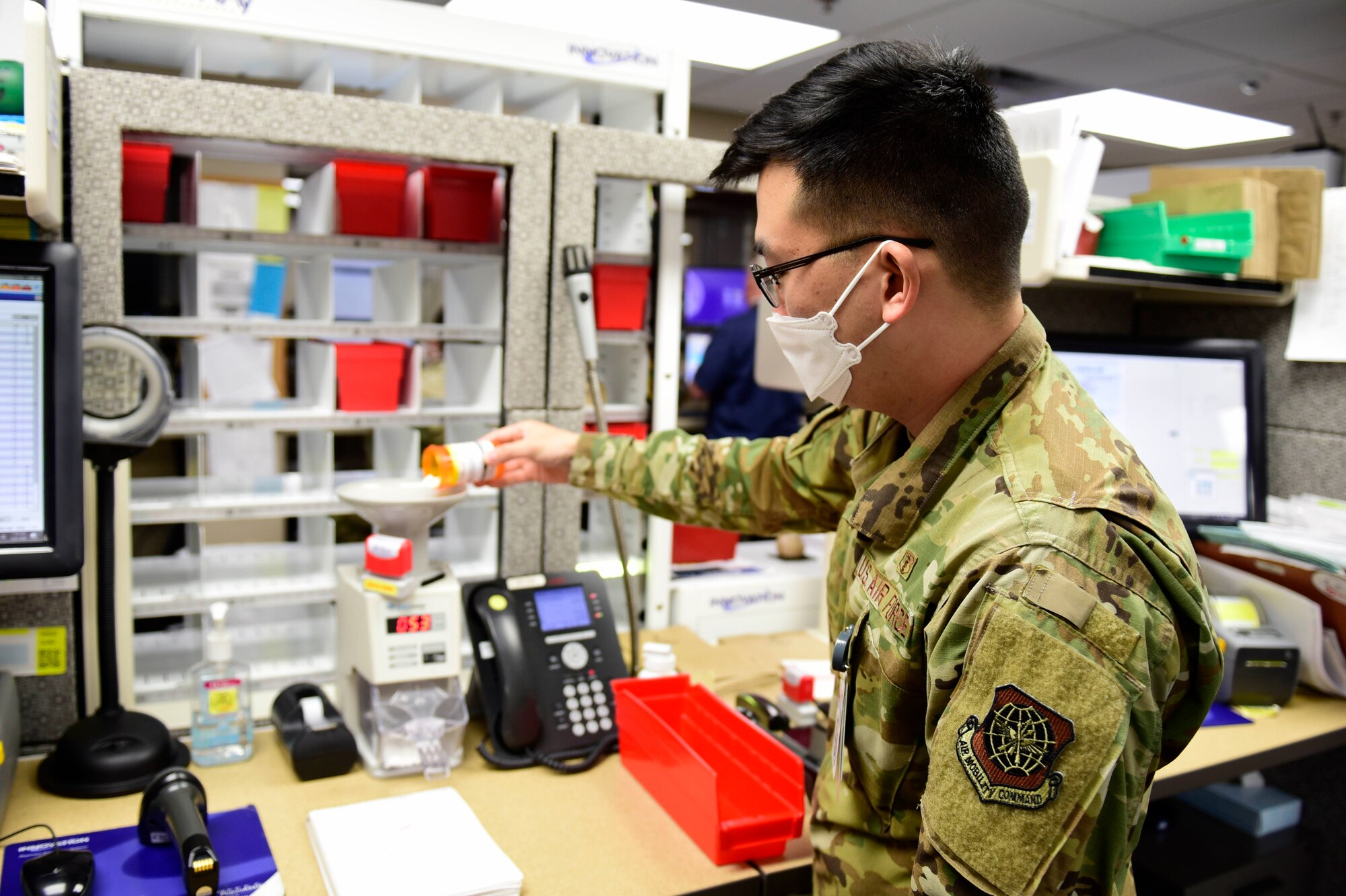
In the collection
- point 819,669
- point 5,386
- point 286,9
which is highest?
point 286,9

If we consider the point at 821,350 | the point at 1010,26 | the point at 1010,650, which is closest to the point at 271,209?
the point at 821,350

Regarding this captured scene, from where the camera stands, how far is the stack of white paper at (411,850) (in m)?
1.10

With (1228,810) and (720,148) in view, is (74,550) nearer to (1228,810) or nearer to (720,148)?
(720,148)

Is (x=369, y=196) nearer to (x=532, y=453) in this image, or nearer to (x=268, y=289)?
(x=532, y=453)

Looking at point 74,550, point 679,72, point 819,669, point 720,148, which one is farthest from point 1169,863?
point 74,550

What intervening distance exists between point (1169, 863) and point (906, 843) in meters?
1.43

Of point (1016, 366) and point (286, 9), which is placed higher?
point (286, 9)

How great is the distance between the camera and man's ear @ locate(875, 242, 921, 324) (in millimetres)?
942

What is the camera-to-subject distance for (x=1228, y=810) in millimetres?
2244

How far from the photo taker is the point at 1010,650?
80 cm

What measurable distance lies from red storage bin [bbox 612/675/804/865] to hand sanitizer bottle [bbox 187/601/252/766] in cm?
55

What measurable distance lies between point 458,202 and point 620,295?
34 centimetres

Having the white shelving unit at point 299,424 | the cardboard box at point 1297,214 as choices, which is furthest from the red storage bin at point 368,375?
the cardboard box at point 1297,214

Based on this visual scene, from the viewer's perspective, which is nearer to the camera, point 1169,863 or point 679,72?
point 679,72
